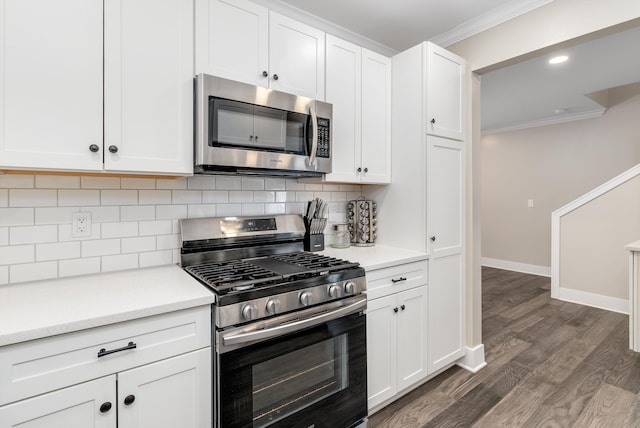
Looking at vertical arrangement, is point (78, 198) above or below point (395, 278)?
above

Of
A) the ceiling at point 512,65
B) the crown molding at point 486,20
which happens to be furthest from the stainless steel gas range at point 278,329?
the crown molding at point 486,20

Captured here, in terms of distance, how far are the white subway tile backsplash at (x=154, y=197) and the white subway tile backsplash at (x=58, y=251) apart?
0.36m

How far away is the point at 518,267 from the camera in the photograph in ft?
18.7

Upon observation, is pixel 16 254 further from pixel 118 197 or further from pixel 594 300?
pixel 594 300

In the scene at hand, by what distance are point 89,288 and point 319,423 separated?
1.22 metres

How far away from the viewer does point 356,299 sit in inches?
68.3

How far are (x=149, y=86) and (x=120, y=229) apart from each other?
73cm

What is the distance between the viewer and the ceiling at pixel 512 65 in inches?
88.4

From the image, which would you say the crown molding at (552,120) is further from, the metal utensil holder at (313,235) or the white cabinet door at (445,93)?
the metal utensil holder at (313,235)

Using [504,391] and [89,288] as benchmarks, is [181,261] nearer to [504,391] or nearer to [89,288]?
[89,288]

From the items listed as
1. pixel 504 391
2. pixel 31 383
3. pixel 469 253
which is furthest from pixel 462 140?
pixel 31 383

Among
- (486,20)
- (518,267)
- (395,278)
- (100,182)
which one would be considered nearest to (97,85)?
(100,182)

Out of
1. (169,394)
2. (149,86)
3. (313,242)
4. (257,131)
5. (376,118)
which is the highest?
(376,118)

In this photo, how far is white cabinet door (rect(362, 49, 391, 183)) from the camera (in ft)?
7.52
